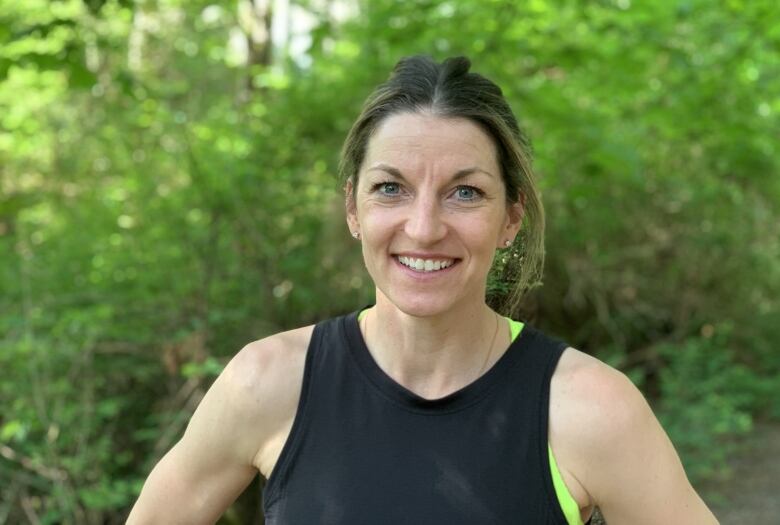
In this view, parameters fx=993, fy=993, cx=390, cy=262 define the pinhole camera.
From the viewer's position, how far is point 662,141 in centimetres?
781

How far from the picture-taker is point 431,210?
1792 mm

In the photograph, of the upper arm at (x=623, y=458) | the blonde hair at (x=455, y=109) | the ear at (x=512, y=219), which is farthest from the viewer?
the ear at (x=512, y=219)

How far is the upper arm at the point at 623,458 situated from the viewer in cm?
173

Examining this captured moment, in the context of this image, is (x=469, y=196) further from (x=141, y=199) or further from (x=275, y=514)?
(x=141, y=199)

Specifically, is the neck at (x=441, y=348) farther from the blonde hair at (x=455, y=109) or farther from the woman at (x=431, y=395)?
the blonde hair at (x=455, y=109)

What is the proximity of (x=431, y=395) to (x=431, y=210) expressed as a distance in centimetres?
35

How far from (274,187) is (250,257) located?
449mm

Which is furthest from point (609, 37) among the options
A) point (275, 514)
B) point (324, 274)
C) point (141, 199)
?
point (275, 514)

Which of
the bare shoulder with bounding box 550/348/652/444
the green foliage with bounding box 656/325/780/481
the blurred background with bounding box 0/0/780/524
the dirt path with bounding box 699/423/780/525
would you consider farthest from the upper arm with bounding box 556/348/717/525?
the dirt path with bounding box 699/423/780/525

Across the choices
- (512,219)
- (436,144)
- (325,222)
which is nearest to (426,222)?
(436,144)

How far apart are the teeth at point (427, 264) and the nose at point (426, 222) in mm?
36

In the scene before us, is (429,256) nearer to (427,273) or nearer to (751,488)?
(427,273)

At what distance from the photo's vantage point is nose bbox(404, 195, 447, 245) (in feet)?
5.85

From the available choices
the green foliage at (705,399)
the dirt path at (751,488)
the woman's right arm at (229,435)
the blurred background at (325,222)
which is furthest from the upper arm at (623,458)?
the dirt path at (751,488)
